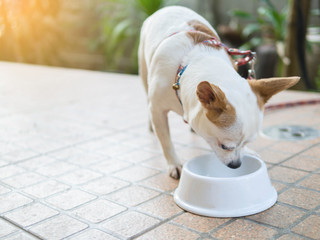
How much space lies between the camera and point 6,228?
7.29 ft

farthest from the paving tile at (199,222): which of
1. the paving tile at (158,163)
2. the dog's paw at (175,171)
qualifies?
the paving tile at (158,163)

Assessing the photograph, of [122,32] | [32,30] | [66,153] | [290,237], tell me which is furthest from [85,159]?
[32,30]

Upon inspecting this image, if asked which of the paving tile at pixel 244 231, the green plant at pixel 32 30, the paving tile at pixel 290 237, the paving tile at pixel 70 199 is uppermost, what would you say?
the paving tile at pixel 290 237

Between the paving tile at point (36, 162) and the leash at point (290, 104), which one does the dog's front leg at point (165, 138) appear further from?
the leash at point (290, 104)

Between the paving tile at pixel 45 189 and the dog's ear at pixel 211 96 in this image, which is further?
the paving tile at pixel 45 189

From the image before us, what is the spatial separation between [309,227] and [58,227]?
1.25 meters

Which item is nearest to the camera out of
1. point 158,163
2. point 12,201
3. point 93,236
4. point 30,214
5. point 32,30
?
point 93,236

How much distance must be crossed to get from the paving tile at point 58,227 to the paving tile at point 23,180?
0.58m

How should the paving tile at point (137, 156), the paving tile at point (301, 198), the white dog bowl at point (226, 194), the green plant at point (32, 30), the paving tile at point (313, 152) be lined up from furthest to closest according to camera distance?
the green plant at point (32, 30) → the paving tile at point (137, 156) → the paving tile at point (313, 152) → the paving tile at point (301, 198) → the white dog bowl at point (226, 194)

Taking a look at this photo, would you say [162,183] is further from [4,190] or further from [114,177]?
[4,190]

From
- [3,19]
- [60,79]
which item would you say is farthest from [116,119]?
[3,19]

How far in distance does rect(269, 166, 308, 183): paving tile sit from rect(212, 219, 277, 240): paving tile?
2.11ft

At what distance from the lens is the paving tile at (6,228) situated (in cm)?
217

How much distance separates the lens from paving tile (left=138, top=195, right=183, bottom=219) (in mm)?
2326
